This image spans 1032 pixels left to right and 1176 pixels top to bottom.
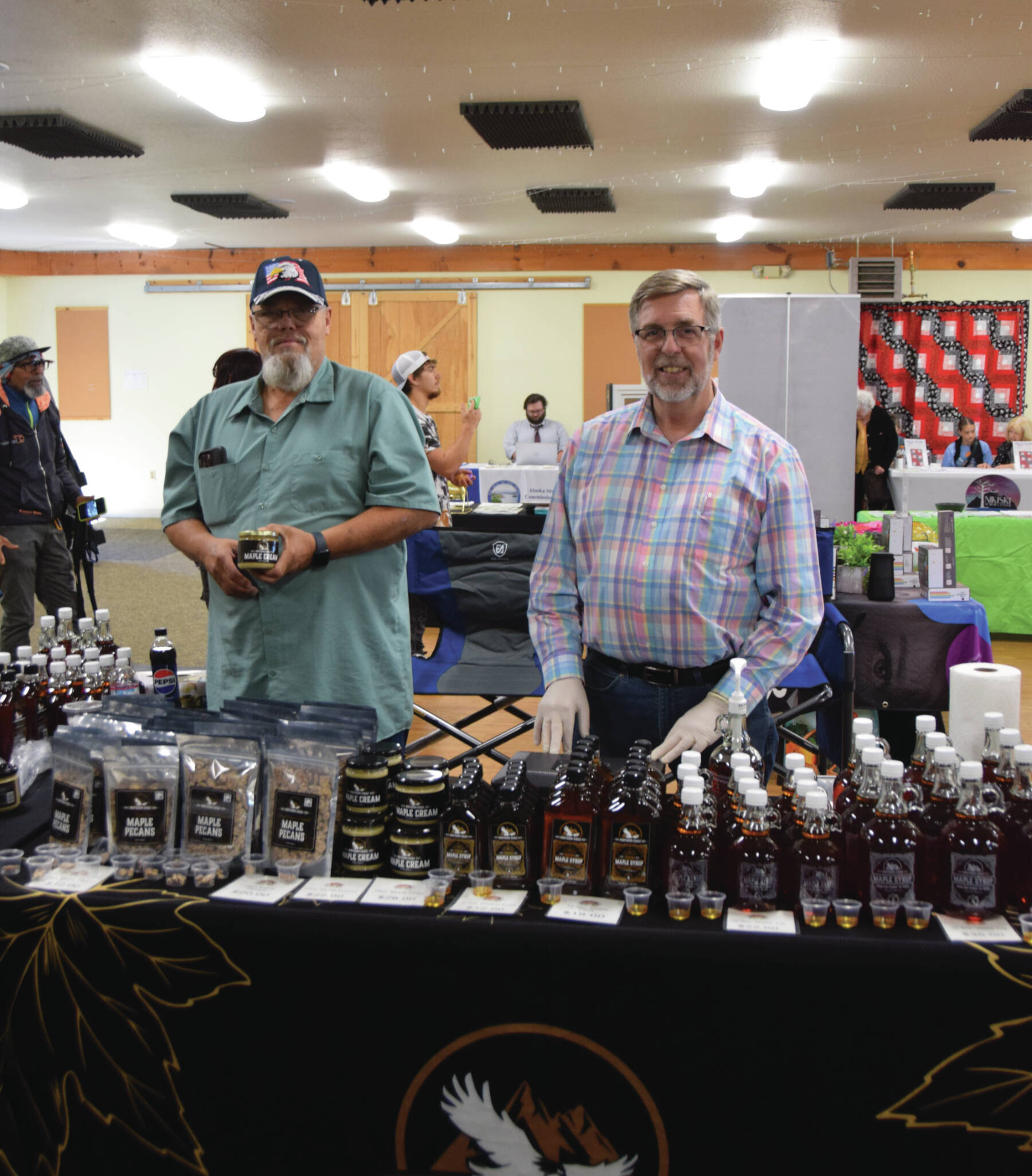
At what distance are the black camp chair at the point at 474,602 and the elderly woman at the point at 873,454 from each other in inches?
242

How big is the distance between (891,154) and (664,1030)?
22.8ft

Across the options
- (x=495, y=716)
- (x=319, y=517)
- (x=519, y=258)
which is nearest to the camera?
(x=319, y=517)

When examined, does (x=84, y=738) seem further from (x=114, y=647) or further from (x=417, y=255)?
(x=417, y=255)

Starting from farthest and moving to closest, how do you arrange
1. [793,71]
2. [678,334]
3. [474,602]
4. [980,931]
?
[793,71] → [474,602] → [678,334] → [980,931]

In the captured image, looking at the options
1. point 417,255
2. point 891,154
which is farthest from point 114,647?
point 417,255

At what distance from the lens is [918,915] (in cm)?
118

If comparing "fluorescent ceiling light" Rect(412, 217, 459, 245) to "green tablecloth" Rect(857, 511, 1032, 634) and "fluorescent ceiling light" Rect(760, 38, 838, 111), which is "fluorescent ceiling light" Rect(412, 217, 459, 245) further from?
"green tablecloth" Rect(857, 511, 1032, 634)

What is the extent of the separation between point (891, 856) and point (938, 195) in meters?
8.25

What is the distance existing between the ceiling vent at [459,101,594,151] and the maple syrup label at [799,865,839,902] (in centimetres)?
528

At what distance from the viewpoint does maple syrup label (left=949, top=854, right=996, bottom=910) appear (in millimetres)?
1190

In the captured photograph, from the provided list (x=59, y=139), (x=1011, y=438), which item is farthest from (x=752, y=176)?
(x=59, y=139)

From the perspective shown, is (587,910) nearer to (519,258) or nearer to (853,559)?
(853,559)

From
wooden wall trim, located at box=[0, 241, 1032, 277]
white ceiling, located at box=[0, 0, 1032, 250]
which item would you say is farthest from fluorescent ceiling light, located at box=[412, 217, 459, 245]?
wooden wall trim, located at box=[0, 241, 1032, 277]

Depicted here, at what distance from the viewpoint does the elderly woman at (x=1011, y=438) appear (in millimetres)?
8953
